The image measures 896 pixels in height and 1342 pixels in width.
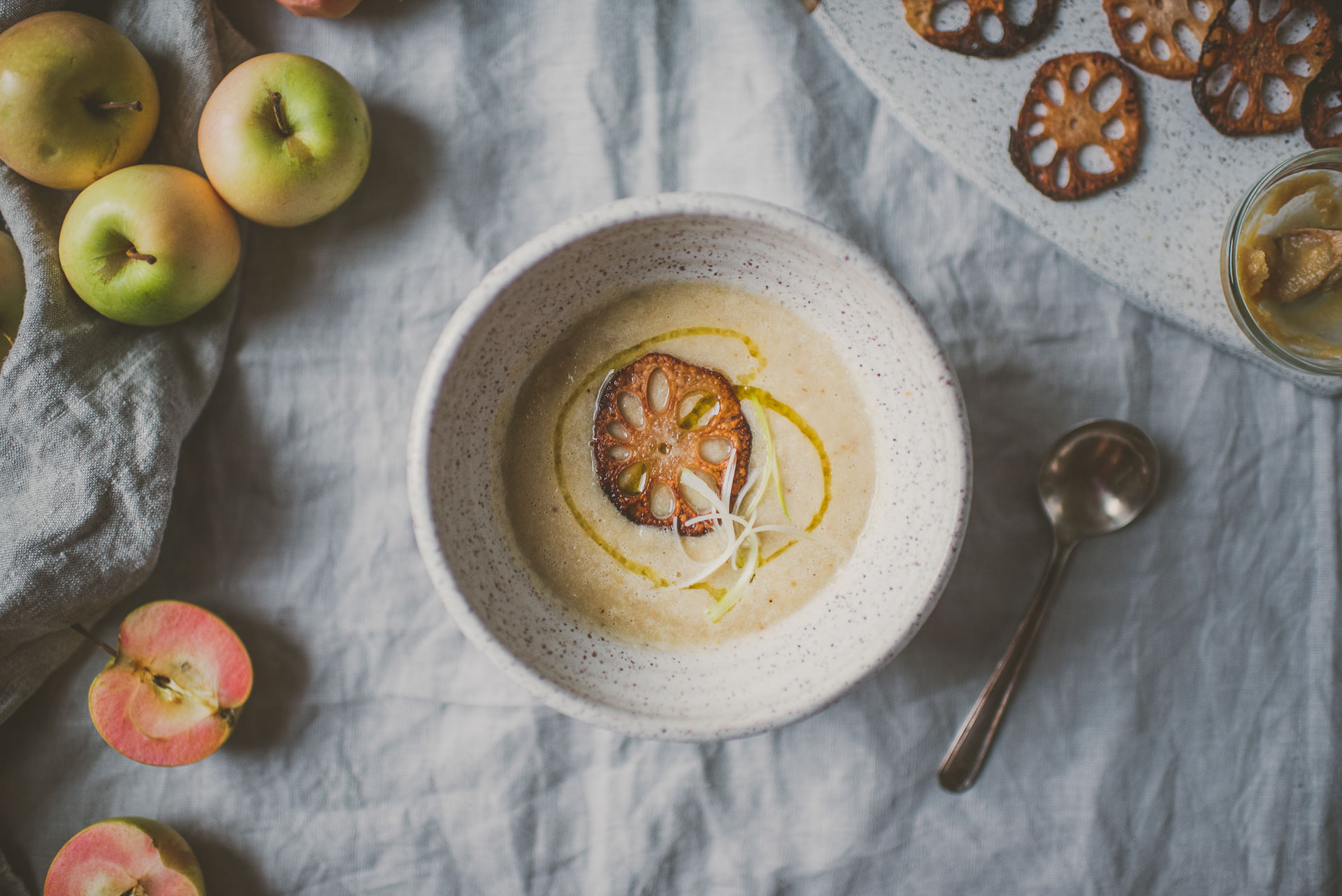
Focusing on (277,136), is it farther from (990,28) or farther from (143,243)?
(990,28)

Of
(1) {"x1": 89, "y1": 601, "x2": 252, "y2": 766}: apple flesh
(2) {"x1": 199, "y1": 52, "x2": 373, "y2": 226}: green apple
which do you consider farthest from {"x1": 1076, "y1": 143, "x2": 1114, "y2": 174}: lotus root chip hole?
(1) {"x1": 89, "y1": 601, "x2": 252, "y2": 766}: apple flesh

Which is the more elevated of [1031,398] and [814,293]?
[814,293]

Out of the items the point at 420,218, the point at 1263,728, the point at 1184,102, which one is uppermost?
the point at 1184,102

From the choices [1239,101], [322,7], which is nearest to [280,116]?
[322,7]

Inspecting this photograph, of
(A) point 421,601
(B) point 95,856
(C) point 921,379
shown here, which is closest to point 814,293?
(C) point 921,379

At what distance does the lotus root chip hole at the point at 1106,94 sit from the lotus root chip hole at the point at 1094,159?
47mm

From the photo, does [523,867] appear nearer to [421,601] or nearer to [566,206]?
[421,601]

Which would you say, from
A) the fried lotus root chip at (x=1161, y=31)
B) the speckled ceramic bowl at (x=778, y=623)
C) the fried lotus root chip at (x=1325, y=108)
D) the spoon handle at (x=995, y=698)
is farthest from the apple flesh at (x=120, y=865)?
the fried lotus root chip at (x=1325, y=108)

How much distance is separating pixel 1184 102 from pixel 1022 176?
21cm

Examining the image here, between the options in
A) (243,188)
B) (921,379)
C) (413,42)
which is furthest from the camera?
(413,42)

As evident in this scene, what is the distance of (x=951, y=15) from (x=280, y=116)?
0.77 m

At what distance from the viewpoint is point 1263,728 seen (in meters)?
0.96

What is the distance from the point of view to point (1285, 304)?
93 cm

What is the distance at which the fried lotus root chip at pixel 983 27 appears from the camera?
0.94m
